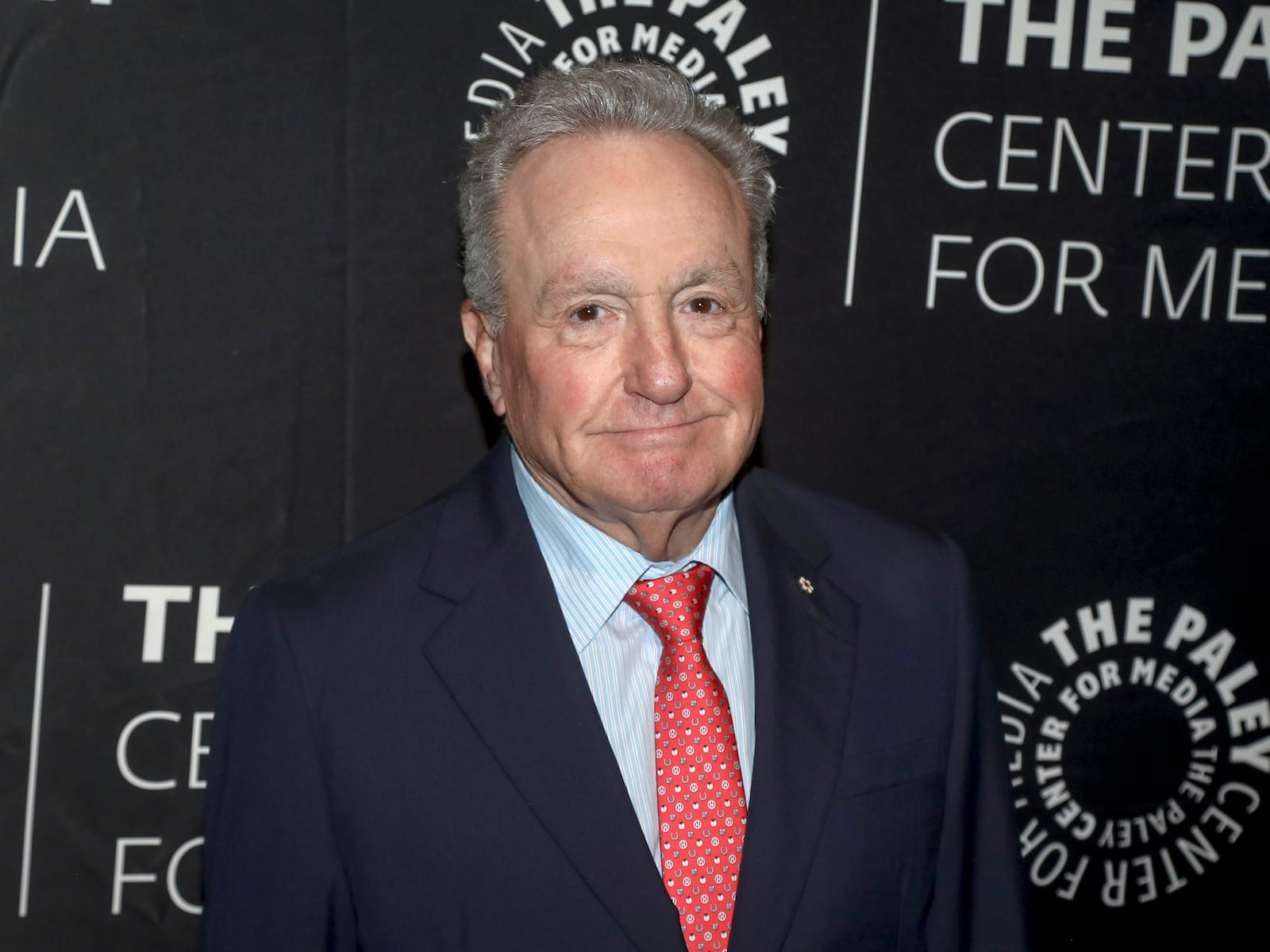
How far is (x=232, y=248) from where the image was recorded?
6.16 ft

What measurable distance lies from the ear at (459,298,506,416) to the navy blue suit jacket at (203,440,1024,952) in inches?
3.6

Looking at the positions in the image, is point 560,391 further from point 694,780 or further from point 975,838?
point 975,838

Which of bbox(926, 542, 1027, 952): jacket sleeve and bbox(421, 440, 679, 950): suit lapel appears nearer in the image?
bbox(421, 440, 679, 950): suit lapel

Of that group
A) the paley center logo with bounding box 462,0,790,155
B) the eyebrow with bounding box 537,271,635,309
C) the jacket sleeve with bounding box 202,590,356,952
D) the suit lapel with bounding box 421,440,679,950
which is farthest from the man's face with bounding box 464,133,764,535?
the paley center logo with bounding box 462,0,790,155

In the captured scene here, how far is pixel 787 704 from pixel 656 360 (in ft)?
1.33

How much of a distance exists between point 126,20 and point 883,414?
1.27m

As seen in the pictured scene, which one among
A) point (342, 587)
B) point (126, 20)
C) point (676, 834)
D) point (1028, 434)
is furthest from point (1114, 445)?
point (126, 20)

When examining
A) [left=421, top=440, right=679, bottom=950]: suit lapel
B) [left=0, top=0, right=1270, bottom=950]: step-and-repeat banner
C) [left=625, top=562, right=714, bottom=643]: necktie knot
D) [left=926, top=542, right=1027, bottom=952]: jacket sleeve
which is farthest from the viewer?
[left=0, top=0, right=1270, bottom=950]: step-and-repeat banner

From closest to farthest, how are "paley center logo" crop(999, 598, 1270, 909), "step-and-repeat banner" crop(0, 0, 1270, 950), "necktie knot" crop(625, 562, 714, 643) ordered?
"necktie knot" crop(625, 562, 714, 643) < "step-and-repeat banner" crop(0, 0, 1270, 950) < "paley center logo" crop(999, 598, 1270, 909)

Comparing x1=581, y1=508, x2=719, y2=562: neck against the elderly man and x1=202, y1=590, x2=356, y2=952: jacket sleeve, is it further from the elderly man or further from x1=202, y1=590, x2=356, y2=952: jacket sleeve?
x1=202, y1=590, x2=356, y2=952: jacket sleeve

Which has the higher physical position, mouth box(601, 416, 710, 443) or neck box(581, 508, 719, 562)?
mouth box(601, 416, 710, 443)

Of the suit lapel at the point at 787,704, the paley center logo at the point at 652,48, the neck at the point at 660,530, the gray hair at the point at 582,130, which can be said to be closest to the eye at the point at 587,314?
the gray hair at the point at 582,130

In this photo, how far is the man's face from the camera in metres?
1.30

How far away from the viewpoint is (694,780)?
134 cm
